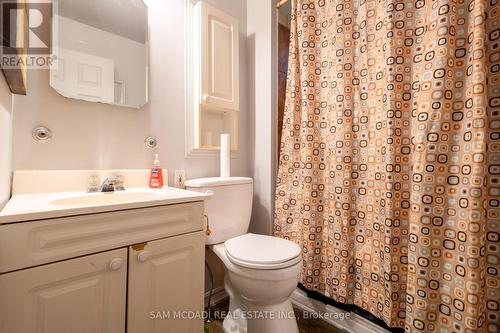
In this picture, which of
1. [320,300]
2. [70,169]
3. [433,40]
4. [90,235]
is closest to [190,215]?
[90,235]

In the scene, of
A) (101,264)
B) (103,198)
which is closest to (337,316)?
(101,264)

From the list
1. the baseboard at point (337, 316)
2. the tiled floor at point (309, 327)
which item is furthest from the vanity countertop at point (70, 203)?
the baseboard at point (337, 316)

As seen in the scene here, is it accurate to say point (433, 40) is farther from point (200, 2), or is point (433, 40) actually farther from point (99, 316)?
point (99, 316)

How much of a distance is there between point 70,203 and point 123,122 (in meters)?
0.47

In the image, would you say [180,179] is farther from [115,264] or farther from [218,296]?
[218,296]

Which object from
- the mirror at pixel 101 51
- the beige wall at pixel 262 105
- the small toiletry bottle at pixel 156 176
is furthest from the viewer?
the beige wall at pixel 262 105

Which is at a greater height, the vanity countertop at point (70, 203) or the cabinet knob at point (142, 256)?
the vanity countertop at point (70, 203)

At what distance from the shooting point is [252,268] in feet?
3.17

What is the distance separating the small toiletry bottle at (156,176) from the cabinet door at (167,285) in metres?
0.40

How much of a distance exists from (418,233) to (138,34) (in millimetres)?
1629

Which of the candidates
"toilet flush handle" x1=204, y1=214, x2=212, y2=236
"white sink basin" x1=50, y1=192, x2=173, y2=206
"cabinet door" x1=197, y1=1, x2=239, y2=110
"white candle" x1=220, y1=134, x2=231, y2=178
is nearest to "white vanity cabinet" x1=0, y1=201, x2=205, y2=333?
"white sink basin" x1=50, y1=192, x2=173, y2=206

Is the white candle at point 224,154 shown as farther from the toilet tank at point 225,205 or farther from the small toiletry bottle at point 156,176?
the small toiletry bottle at point 156,176

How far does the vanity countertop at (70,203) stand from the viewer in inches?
23.8

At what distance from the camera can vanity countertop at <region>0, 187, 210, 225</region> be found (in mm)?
604
